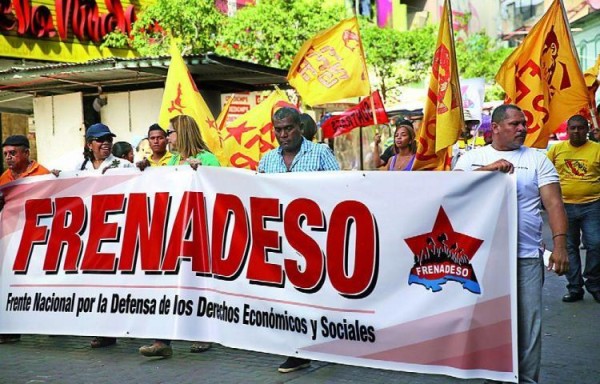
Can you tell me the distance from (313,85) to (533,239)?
311 inches

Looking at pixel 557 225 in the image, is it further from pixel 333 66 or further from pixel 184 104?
pixel 333 66

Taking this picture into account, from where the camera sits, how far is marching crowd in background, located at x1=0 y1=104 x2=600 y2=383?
17.7 ft

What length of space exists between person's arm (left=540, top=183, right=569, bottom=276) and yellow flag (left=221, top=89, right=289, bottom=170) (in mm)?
7741

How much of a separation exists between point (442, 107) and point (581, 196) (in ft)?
8.27

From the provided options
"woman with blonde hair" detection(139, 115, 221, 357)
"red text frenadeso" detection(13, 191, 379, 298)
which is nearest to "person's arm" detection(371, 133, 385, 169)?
"woman with blonde hair" detection(139, 115, 221, 357)

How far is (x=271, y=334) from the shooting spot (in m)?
6.55

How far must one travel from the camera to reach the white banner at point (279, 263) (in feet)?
18.2

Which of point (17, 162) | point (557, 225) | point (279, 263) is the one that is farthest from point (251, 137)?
point (557, 225)

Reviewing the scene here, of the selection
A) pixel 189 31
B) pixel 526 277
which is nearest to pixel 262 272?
pixel 526 277

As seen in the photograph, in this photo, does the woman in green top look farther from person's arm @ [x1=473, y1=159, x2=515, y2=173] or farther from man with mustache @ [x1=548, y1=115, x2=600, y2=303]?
man with mustache @ [x1=548, y1=115, x2=600, y2=303]

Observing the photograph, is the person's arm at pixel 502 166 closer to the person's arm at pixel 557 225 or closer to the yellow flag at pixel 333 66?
the person's arm at pixel 557 225

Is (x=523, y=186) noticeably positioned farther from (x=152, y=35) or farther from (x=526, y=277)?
(x=152, y=35)

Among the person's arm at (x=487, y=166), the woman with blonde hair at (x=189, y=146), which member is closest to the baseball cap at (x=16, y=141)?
the woman with blonde hair at (x=189, y=146)

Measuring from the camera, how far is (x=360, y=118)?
1440cm
